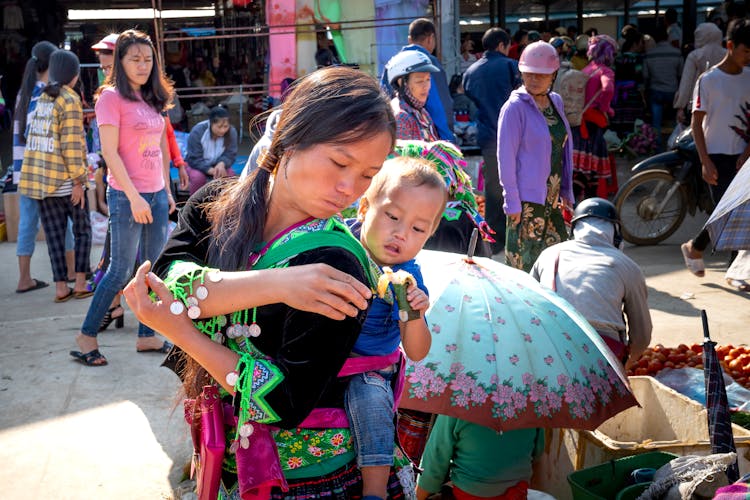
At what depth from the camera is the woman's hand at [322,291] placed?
4.81ft

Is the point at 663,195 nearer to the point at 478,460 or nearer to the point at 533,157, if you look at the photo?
the point at 533,157

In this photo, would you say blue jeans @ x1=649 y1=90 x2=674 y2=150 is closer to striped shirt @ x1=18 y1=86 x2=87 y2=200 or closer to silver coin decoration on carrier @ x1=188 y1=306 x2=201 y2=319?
striped shirt @ x1=18 y1=86 x2=87 y2=200

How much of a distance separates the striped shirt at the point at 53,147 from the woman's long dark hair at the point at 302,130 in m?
5.18

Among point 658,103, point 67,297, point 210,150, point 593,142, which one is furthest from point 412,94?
point 658,103

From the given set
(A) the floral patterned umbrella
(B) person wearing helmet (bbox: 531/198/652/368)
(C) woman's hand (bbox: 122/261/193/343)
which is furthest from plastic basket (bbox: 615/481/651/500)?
(C) woman's hand (bbox: 122/261/193/343)

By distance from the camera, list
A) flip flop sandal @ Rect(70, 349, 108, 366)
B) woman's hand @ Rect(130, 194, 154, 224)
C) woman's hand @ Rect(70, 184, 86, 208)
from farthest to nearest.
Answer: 1. woman's hand @ Rect(70, 184, 86, 208)
2. flip flop sandal @ Rect(70, 349, 108, 366)
3. woman's hand @ Rect(130, 194, 154, 224)

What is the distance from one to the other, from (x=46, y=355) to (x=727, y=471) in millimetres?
4320

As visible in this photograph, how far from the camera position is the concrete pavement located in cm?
394

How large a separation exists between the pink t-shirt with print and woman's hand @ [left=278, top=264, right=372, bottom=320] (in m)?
3.77

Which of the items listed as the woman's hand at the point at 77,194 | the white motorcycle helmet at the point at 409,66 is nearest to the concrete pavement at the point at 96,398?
the woman's hand at the point at 77,194

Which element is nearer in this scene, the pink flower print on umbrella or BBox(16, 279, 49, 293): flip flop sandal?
the pink flower print on umbrella

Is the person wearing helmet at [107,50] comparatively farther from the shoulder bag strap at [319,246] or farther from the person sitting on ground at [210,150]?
the shoulder bag strap at [319,246]

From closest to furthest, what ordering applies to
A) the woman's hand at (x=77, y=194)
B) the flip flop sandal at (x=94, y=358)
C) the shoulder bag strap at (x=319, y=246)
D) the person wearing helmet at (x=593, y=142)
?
the shoulder bag strap at (x=319, y=246) → the flip flop sandal at (x=94, y=358) → the woman's hand at (x=77, y=194) → the person wearing helmet at (x=593, y=142)

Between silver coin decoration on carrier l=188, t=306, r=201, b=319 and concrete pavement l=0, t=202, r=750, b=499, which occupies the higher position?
silver coin decoration on carrier l=188, t=306, r=201, b=319
